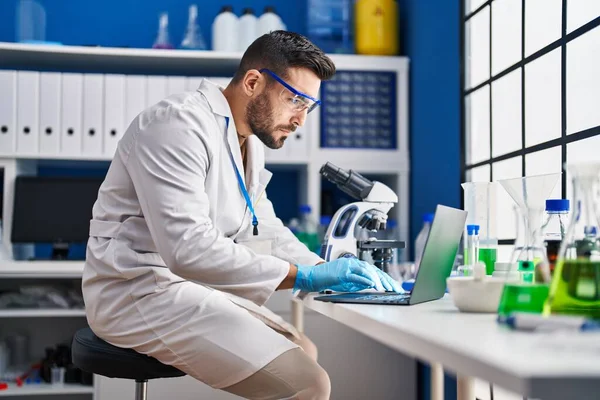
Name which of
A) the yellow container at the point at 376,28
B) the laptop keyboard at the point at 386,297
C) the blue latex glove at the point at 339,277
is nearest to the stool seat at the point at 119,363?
the blue latex glove at the point at 339,277

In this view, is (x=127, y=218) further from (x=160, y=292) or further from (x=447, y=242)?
(x=447, y=242)

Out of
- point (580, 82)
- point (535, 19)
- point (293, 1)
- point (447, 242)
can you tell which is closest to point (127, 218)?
point (447, 242)

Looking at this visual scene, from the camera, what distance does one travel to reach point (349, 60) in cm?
307

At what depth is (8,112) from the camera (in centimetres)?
291

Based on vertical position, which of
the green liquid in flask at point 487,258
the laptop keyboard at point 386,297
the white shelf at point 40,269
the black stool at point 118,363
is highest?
the green liquid in flask at point 487,258

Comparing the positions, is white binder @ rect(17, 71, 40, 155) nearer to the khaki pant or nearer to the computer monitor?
the computer monitor

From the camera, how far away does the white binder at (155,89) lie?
2963 millimetres

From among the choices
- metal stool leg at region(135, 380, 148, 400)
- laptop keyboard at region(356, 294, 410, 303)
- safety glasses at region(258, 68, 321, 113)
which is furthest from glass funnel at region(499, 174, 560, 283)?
metal stool leg at region(135, 380, 148, 400)

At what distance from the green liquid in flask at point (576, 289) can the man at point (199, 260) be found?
0.58 m

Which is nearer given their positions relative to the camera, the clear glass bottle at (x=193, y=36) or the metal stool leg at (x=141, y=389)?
the metal stool leg at (x=141, y=389)

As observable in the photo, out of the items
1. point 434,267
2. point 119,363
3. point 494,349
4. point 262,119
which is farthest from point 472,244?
point 494,349

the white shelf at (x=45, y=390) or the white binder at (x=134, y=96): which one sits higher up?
the white binder at (x=134, y=96)

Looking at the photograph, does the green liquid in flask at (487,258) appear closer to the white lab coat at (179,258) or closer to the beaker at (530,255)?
the beaker at (530,255)

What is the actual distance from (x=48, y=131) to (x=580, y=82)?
6.39 ft
